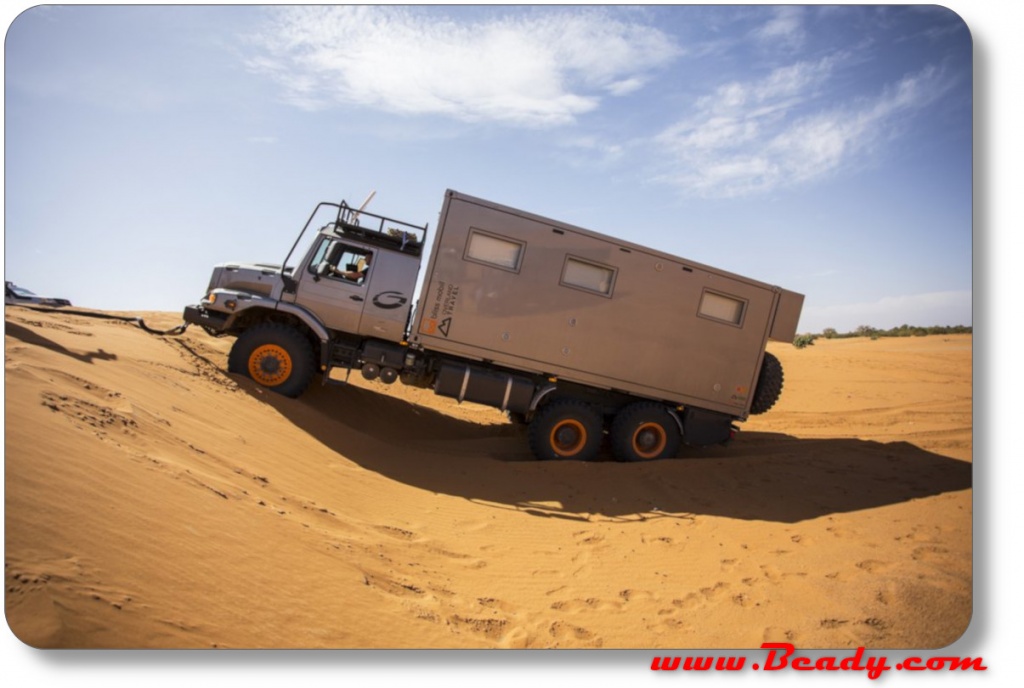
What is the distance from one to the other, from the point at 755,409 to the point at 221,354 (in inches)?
348

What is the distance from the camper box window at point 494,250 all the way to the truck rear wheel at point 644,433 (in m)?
2.69

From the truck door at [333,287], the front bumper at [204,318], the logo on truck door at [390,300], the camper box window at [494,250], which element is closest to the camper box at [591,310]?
the camper box window at [494,250]

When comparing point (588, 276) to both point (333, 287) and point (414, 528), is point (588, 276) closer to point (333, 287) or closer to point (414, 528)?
point (333, 287)

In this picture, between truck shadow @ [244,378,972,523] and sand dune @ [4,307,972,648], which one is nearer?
sand dune @ [4,307,972,648]

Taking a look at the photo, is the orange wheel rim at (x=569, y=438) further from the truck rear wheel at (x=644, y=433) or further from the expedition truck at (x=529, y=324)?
the truck rear wheel at (x=644, y=433)

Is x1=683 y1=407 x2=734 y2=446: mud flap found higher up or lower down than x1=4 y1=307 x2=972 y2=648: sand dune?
higher up

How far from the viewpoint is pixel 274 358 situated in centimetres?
820

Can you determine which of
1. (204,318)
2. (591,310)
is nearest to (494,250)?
(591,310)

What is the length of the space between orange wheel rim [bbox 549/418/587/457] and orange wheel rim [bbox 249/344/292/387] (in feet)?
12.6

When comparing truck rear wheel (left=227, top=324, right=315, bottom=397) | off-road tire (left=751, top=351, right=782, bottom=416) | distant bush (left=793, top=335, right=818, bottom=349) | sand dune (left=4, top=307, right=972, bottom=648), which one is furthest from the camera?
distant bush (left=793, top=335, right=818, bottom=349)

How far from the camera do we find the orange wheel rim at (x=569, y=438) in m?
8.33

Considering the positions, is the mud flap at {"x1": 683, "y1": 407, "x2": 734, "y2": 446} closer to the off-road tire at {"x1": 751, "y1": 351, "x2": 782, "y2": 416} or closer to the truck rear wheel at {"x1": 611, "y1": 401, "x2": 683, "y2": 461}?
the truck rear wheel at {"x1": 611, "y1": 401, "x2": 683, "y2": 461}

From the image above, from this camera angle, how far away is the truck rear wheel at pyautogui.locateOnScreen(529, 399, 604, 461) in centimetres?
824

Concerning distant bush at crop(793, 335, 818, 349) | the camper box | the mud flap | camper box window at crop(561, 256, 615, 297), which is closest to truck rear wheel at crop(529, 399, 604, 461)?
the camper box
